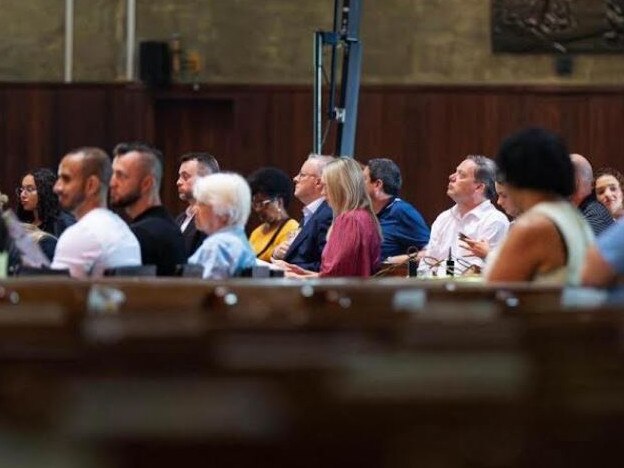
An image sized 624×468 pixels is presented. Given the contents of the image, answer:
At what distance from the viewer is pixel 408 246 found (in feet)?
34.0

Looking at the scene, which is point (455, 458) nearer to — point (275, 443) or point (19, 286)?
point (275, 443)

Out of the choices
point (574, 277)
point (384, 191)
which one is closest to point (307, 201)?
point (384, 191)

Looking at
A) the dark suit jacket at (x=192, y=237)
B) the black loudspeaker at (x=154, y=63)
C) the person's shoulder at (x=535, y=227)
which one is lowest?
the dark suit jacket at (x=192, y=237)

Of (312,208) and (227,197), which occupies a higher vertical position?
(227,197)

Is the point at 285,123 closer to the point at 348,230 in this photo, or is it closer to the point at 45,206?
the point at 45,206

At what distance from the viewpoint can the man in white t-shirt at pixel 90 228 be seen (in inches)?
254

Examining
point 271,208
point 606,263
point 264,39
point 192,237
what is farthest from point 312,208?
point 264,39

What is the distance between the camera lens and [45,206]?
9.99m

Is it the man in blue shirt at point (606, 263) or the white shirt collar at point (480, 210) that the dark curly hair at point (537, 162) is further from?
the white shirt collar at point (480, 210)

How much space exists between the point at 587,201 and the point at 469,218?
68cm

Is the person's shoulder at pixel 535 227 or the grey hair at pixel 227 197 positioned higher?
the person's shoulder at pixel 535 227

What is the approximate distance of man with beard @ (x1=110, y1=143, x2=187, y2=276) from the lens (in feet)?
23.0

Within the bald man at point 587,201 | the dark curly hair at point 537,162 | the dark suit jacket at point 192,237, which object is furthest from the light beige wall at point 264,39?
the dark curly hair at point 537,162

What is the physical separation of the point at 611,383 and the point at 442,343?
42cm
